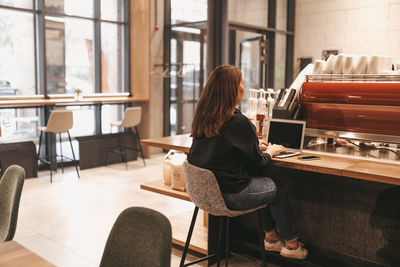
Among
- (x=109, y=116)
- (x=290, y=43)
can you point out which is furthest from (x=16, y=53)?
(x=290, y=43)

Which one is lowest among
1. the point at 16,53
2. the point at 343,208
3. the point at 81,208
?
the point at 81,208

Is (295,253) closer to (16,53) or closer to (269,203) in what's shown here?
(269,203)

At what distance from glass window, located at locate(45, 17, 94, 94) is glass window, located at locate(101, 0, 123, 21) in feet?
1.04

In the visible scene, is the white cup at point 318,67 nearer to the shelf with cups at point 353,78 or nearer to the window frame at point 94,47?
the shelf with cups at point 353,78

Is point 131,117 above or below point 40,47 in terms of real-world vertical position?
below

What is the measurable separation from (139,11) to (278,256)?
5238 mm

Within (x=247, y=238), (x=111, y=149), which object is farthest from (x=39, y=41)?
(x=247, y=238)

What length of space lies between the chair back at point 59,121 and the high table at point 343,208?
293cm

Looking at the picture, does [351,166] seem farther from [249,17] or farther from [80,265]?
[249,17]

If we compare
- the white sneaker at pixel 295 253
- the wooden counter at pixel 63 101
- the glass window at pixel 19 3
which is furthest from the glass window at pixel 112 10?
the white sneaker at pixel 295 253

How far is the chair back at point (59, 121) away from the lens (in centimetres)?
552

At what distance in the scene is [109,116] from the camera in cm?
719

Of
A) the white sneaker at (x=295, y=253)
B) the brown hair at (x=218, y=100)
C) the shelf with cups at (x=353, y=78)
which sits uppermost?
the shelf with cups at (x=353, y=78)

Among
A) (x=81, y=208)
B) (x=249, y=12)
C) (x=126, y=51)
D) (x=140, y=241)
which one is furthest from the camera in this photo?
(x=126, y=51)
